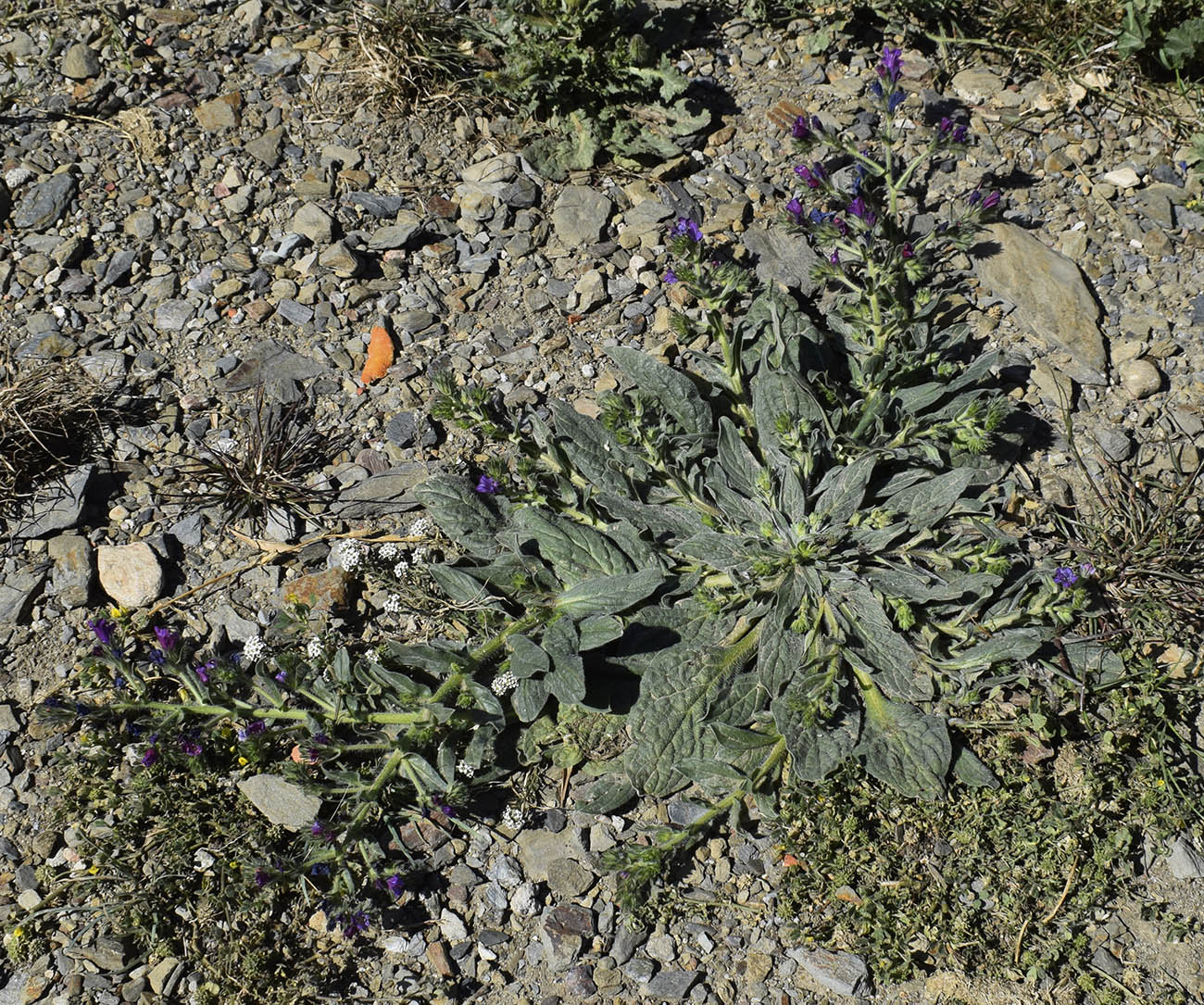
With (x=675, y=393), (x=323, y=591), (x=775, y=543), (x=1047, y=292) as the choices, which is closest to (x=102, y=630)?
(x=323, y=591)

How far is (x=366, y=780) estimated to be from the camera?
11.0ft

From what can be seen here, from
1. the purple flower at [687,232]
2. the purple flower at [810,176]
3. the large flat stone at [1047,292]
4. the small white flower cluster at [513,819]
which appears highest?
the purple flower at [810,176]

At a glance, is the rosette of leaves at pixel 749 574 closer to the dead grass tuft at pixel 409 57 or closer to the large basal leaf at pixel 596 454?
the large basal leaf at pixel 596 454

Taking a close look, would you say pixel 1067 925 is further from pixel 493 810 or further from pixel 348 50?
pixel 348 50

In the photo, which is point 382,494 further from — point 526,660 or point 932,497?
point 932,497

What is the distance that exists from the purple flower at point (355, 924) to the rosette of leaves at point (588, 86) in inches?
123

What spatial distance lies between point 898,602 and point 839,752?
0.53m

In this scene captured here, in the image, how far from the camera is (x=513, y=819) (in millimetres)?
3445

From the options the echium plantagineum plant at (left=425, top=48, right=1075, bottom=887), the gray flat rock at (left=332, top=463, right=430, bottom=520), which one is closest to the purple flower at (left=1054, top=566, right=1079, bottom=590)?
the echium plantagineum plant at (left=425, top=48, right=1075, bottom=887)

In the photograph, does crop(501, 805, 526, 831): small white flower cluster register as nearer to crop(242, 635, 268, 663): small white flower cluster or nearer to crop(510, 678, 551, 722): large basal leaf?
crop(510, 678, 551, 722): large basal leaf

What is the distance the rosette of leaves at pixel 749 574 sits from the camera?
3.38 metres

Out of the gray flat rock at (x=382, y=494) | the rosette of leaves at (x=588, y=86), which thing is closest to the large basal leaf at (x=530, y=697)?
the gray flat rock at (x=382, y=494)

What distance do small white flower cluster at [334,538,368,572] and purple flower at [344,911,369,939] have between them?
45.4 inches

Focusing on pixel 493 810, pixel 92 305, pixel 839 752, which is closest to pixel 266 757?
pixel 493 810
